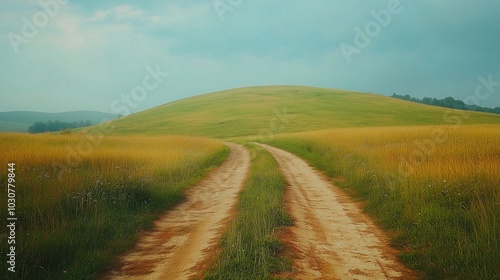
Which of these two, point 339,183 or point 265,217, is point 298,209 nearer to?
point 265,217

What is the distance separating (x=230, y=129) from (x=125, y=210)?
54447mm

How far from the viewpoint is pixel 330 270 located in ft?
17.4

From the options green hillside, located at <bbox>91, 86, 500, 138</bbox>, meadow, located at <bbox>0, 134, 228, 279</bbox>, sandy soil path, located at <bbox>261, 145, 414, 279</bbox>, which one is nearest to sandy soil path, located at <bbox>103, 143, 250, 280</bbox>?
meadow, located at <bbox>0, 134, 228, 279</bbox>

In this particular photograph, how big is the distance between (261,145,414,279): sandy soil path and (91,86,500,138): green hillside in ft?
158

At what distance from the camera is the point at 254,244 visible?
5.98 meters

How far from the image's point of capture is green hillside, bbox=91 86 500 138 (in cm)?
6338

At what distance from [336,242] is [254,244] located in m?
1.86

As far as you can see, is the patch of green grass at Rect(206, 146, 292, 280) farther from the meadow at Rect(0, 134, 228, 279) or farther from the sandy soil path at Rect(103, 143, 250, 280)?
Result: the meadow at Rect(0, 134, 228, 279)

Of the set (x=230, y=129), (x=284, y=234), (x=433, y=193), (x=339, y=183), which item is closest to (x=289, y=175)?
(x=339, y=183)

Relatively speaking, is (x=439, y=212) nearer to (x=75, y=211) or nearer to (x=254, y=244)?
(x=254, y=244)

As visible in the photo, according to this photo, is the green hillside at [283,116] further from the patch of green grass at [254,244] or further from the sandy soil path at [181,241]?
the patch of green grass at [254,244]

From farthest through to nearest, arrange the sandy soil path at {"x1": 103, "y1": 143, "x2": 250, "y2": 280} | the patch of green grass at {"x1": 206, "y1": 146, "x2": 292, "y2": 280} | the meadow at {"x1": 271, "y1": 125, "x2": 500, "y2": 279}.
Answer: the sandy soil path at {"x1": 103, "y1": 143, "x2": 250, "y2": 280}, the meadow at {"x1": 271, "y1": 125, "x2": 500, "y2": 279}, the patch of green grass at {"x1": 206, "y1": 146, "x2": 292, "y2": 280}

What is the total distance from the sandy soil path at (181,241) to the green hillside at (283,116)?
4728cm

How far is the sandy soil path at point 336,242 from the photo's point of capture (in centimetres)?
528
